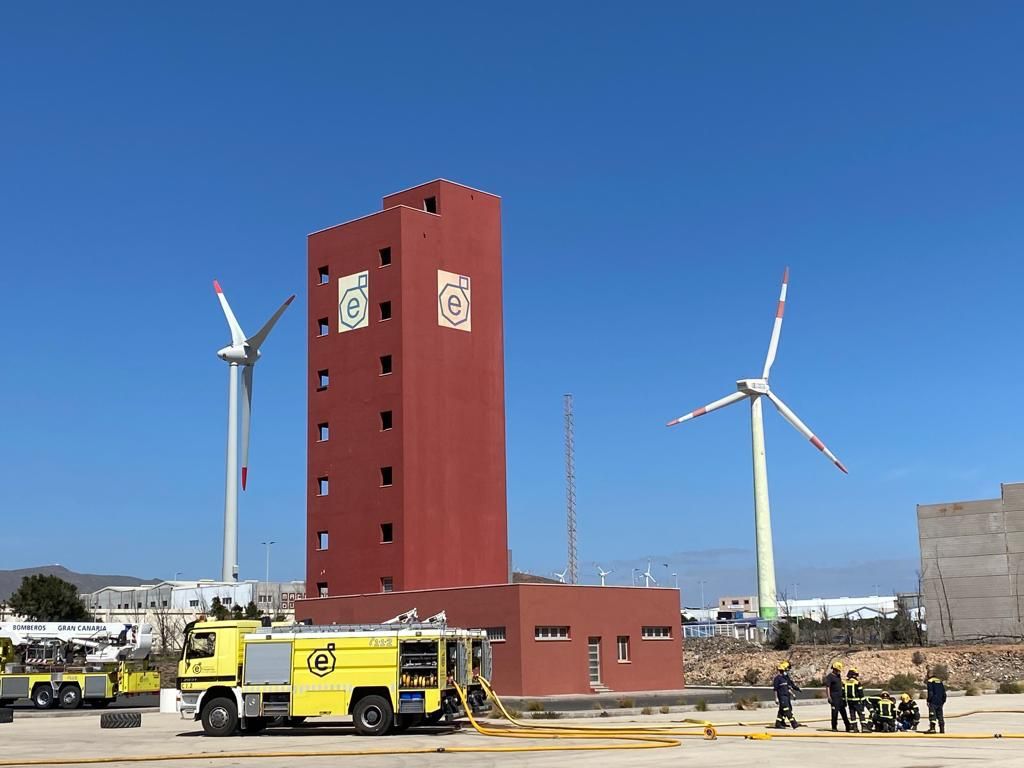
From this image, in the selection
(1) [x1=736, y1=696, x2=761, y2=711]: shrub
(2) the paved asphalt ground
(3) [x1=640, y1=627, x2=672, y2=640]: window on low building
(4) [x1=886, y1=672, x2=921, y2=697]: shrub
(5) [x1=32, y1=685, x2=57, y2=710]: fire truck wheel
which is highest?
(3) [x1=640, y1=627, x2=672, y2=640]: window on low building

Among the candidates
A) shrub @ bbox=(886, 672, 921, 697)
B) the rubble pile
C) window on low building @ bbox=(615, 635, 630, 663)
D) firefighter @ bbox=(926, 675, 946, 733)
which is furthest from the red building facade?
the rubble pile

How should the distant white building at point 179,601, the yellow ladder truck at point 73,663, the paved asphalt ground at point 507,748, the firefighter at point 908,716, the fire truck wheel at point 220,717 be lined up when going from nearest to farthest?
the paved asphalt ground at point 507,748
the firefighter at point 908,716
the fire truck wheel at point 220,717
the yellow ladder truck at point 73,663
the distant white building at point 179,601

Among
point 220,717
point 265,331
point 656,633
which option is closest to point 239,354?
point 265,331

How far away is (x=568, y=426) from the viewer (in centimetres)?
9981

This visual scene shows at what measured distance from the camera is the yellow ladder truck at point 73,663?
5175 centimetres

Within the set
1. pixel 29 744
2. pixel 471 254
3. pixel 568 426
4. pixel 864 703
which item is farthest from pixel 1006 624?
pixel 29 744

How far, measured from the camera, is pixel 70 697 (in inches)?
2029

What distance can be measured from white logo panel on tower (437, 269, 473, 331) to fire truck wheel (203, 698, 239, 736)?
25585 millimetres

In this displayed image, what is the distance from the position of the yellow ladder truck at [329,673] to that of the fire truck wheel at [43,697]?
20.8 meters

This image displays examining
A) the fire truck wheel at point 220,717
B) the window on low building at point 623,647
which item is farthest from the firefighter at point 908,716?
the window on low building at point 623,647

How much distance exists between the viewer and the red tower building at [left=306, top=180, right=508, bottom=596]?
53.4 m

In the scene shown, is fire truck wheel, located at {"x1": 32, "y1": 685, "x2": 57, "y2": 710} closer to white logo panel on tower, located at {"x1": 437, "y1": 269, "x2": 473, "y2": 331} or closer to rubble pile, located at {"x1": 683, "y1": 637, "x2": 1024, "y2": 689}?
white logo panel on tower, located at {"x1": 437, "y1": 269, "x2": 473, "y2": 331}

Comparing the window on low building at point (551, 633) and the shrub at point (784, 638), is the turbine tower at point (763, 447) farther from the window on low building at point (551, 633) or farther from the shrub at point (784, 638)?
the window on low building at point (551, 633)

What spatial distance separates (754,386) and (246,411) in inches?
1638
